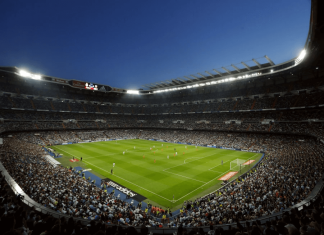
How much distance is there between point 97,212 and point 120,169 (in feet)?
53.3

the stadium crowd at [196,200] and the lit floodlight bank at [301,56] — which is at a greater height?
the lit floodlight bank at [301,56]

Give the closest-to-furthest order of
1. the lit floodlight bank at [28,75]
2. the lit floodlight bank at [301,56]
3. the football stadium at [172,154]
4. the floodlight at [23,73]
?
the football stadium at [172,154], the lit floodlight bank at [301,56], the floodlight at [23,73], the lit floodlight bank at [28,75]

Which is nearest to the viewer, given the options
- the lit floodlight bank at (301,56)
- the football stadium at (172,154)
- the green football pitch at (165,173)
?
the football stadium at (172,154)

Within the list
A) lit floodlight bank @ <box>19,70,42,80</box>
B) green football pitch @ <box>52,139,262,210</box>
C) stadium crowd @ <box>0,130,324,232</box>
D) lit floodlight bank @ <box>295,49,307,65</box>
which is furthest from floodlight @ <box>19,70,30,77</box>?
lit floodlight bank @ <box>295,49,307,65</box>

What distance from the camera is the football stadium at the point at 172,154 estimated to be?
31.6ft

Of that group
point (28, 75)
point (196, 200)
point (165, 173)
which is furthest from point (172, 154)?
point (28, 75)

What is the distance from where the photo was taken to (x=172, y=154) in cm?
4059

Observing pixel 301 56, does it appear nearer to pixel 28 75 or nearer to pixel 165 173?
pixel 165 173

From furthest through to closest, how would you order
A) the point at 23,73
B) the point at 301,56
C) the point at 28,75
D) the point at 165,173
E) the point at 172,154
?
the point at 28,75, the point at 23,73, the point at 172,154, the point at 301,56, the point at 165,173

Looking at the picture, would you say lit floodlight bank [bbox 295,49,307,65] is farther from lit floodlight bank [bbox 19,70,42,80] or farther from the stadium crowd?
lit floodlight bank [bbox 19,70,42,80]

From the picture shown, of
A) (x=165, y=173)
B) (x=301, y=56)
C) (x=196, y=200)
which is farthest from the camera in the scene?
(x=301, y=56)

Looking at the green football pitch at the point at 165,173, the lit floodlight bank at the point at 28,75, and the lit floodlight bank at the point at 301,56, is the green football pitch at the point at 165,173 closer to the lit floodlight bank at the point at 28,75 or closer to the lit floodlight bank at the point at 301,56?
the lit floodlight bank at the point at 301,56

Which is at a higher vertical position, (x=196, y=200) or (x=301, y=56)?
(x=301, y=56)

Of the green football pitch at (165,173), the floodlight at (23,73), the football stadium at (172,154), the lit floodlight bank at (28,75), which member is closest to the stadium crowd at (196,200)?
the football stadium at (172,154)
